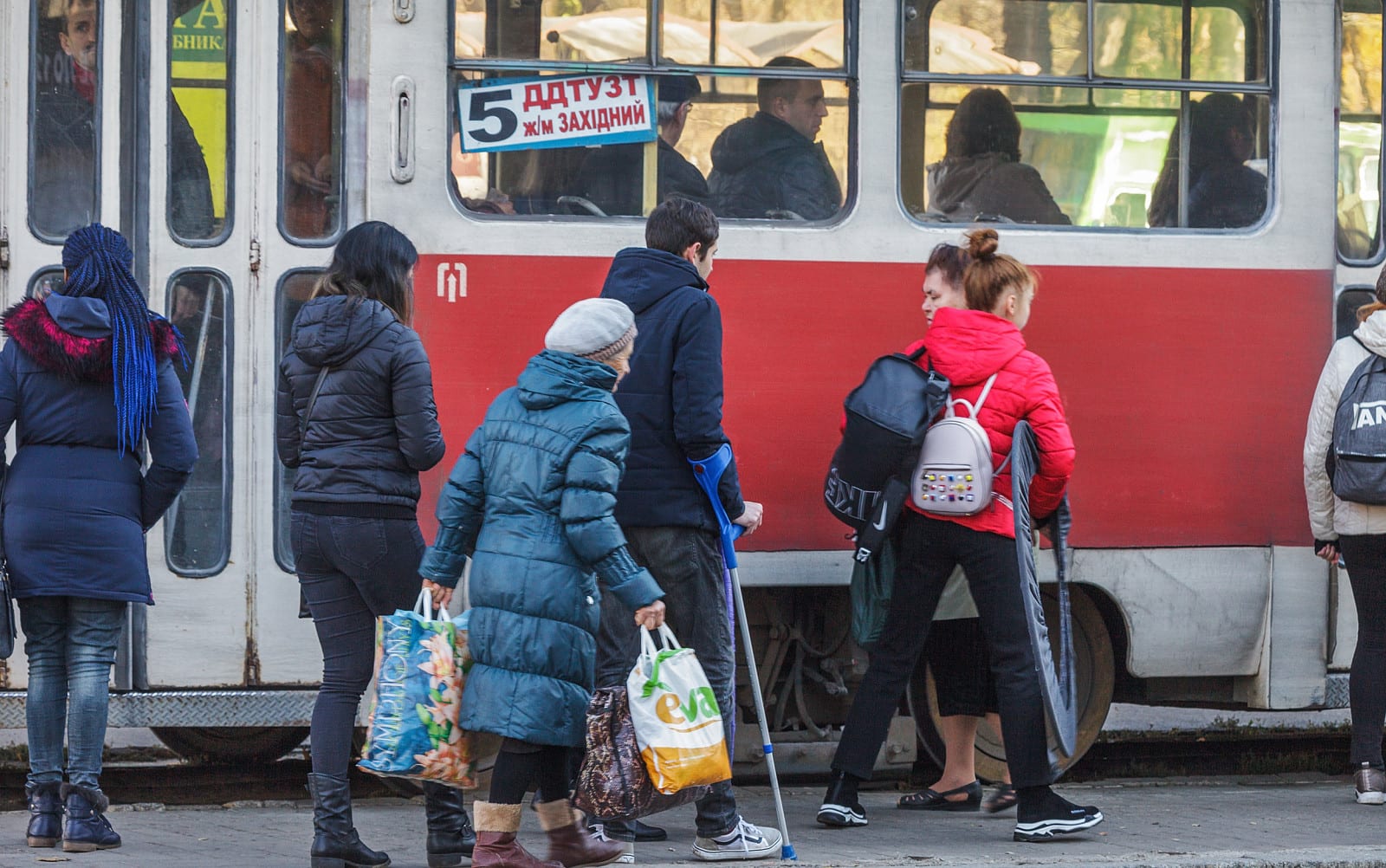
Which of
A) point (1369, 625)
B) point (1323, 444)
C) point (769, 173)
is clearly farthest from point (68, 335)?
point (1369, 625)

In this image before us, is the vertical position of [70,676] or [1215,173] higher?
[1215,173]

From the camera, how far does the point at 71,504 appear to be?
5.14m

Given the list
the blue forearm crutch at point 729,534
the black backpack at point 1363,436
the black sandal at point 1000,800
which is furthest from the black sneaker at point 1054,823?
the black backpack at point 1363,436

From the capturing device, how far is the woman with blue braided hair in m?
5.13

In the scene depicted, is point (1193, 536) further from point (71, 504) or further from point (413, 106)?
point (71, 504)

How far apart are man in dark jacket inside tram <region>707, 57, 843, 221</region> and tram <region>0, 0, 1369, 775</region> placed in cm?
4

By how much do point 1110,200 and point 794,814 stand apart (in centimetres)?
246

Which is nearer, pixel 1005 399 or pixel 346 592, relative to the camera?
pixel 346 592

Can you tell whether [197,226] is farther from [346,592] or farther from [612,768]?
[612,768]

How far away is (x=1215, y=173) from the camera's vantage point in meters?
6.42

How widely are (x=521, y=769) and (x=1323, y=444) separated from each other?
321cm

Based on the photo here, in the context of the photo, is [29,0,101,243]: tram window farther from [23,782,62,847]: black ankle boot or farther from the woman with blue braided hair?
[23,782,62,847]: black ankle boot

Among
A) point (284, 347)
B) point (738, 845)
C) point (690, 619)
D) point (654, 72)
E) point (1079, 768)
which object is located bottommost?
point (1079, 768)

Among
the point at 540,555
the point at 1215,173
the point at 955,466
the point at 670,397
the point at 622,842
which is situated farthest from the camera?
the point at 1215,173
